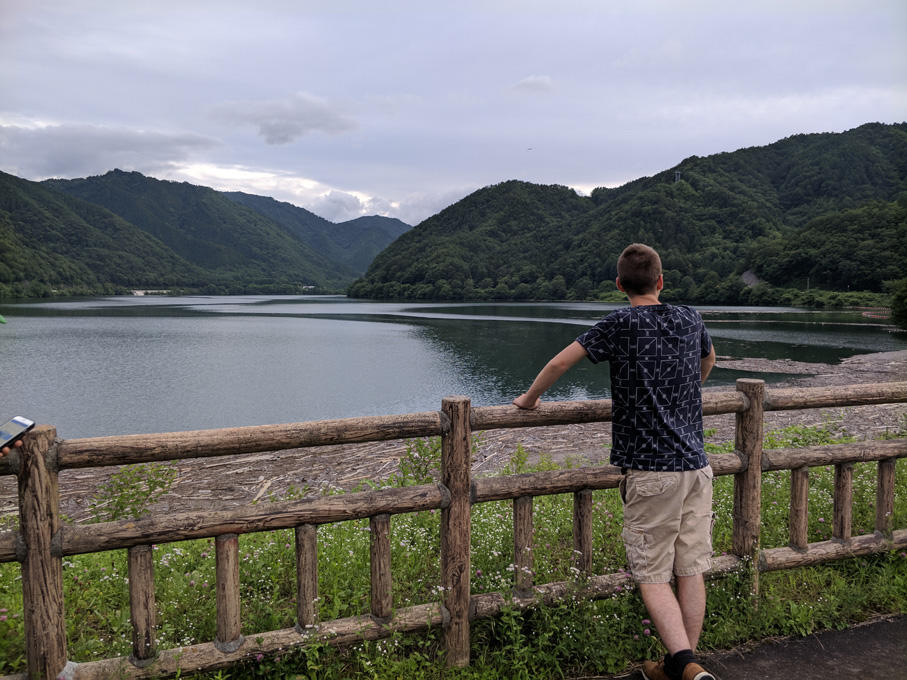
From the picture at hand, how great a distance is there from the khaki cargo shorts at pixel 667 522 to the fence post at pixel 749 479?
3.49 feet

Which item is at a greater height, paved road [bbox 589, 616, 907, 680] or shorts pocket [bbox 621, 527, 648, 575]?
shorts pocket [bbox 621, 527, 648, 575]

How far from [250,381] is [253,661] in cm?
2828

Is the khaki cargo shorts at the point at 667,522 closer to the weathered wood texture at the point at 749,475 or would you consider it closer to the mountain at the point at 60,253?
the weathered wood texture at the point at 749,475

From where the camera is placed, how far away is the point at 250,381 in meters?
29.8

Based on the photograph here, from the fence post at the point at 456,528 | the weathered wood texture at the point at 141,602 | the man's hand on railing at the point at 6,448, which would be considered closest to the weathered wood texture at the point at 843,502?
the fence post at the point at 456,528

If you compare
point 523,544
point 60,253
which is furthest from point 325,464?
point 60,253

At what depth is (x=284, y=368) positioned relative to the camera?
34469mm

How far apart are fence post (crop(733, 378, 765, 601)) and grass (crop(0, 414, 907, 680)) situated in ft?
0.62

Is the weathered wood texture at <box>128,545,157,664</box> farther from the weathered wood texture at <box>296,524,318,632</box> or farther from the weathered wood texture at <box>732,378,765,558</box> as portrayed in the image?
the weathered wood texture at <box>732,378,765,558</box>

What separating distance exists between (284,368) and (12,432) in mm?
32954

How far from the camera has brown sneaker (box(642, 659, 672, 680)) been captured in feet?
10.1

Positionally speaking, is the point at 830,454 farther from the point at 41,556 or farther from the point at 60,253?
the point at 60,253

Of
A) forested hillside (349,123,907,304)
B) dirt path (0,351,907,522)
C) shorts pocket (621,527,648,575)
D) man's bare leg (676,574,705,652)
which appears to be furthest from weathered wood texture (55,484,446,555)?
forested hillside (349,123,907,304)

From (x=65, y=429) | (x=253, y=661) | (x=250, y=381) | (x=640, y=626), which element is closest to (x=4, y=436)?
(x=253, y=661)
